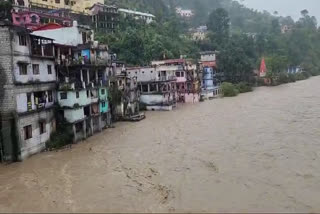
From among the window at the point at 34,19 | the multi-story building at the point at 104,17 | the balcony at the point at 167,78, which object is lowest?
the balcony at the point at 167,78

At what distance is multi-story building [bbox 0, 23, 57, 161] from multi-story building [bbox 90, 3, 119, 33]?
128 feet

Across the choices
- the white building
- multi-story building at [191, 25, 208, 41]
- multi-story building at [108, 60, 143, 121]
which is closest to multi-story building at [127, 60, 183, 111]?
multi-story building at [108, 60, 143, 121]

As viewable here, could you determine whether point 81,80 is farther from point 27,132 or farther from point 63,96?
point 27,132

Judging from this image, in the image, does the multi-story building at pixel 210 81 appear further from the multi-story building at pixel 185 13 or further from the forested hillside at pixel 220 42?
the multi-story building at pixel 185 13

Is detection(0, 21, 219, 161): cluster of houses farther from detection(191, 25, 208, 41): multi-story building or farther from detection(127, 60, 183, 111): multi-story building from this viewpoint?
detection(191, 25, 208, 41): multi-story building

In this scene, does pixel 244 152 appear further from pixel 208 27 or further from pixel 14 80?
pixel 208 27

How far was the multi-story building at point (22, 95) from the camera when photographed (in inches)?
906

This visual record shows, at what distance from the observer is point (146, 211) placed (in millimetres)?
15188

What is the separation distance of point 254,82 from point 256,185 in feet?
207

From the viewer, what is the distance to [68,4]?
6341 cm

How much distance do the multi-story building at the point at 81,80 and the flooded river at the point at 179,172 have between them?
5.81 feet

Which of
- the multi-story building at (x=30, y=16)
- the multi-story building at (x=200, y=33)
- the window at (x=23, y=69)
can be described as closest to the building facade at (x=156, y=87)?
the multi-story building at (x=30, y=16)

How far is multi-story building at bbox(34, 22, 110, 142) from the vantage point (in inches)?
1128

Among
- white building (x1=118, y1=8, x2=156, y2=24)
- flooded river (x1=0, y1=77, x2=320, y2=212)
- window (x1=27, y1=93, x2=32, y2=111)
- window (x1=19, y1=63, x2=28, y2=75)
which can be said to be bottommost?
flooded river (x1=0, y1=77, x2=320, y2=212)
